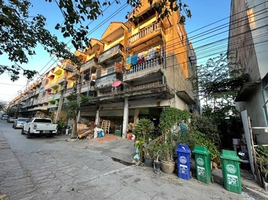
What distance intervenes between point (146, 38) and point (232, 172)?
37.2ft

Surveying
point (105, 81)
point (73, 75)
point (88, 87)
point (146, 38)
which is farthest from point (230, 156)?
point (73, 75)

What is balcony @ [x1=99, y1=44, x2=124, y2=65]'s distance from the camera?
1348 cm

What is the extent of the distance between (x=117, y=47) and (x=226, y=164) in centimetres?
1387

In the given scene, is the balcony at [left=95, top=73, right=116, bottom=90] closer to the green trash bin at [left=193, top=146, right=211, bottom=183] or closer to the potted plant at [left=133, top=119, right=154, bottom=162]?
the potted plant at [left=133, top=119, right=154, bottom=162]

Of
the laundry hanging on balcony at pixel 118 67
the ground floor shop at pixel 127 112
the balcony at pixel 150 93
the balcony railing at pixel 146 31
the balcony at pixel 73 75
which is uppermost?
the balcony railing at pixel 146 31

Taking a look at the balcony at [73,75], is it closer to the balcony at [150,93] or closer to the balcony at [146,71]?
the balcony at [150,93]

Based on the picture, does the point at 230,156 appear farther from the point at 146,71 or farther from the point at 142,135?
the point at 146,71

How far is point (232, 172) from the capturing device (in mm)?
3182

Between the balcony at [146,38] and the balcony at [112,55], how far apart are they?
4.34 feet

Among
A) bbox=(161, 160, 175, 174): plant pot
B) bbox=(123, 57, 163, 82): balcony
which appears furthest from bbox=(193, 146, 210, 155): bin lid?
bbox=(123, 57, 163, 82): balcony

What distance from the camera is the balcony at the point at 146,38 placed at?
10.5 meters

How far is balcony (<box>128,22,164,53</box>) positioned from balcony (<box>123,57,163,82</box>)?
2.52 m

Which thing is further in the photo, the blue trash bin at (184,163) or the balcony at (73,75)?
the balcony at (73,75)

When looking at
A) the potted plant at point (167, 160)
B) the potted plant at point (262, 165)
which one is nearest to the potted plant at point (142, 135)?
the potted plant at point (167, 160)
